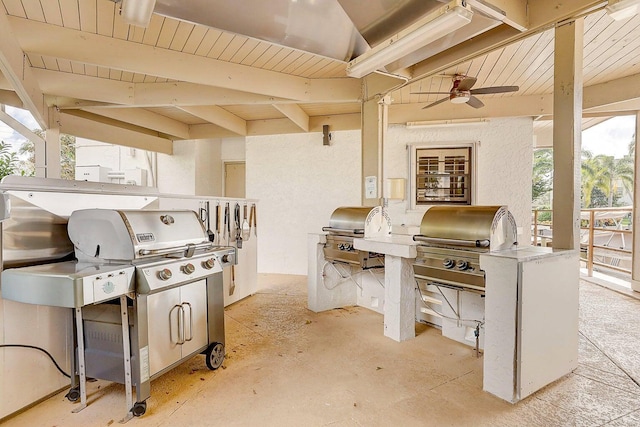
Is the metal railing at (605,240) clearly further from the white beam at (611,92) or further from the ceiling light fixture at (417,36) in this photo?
the ceiling light fixture at (417,36)

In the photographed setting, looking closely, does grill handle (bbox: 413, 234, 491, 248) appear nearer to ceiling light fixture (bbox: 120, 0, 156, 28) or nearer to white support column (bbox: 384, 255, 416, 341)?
white support column (bbox: 384, 255, 416, 341)

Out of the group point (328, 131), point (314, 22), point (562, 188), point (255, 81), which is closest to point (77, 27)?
point (255, 81)

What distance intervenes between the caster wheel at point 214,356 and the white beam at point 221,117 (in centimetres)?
341

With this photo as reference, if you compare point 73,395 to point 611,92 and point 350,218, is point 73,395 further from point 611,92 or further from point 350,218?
point 611,92

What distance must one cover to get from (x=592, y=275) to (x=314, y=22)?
6347mm

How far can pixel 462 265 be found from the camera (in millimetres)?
2529

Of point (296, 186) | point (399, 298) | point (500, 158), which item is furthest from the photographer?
point (296, 186)

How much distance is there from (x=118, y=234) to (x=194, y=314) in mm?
791

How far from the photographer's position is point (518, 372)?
214 cm

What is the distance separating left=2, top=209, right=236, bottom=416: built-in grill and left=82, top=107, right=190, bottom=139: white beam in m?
3.84

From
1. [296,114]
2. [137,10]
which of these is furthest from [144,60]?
[296,114]

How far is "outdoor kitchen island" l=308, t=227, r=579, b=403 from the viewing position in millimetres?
2135

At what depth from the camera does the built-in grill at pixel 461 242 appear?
2451mm

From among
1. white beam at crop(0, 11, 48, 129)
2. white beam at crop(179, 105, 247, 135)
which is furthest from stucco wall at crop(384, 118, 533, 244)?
white beam at crop(0, 11, 48, 129)
